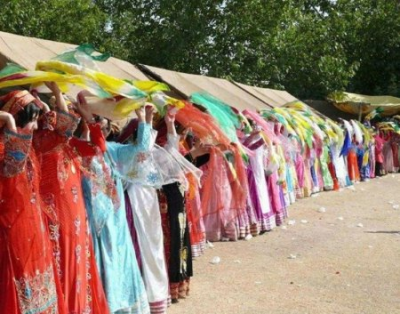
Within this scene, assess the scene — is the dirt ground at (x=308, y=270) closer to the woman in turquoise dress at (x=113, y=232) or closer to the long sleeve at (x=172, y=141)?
the woman in turquoise dress at (x=113, y=232)

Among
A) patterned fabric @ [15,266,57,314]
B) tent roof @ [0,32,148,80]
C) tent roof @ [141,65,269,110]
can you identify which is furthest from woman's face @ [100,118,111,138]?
tent roof @ [141,65,269,110]

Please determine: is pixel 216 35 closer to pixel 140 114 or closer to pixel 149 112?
pixel 149 112

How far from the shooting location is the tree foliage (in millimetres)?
17641

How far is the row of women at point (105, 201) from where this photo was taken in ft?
11.1

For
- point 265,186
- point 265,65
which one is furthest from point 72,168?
point 265,65

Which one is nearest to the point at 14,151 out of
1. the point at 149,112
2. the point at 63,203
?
the point at 63,203

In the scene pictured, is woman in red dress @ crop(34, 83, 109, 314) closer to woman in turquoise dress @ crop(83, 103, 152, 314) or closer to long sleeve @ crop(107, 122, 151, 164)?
woman in turquoise dress @ crop(83, 103, 152, 314)

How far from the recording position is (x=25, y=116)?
3404 mm

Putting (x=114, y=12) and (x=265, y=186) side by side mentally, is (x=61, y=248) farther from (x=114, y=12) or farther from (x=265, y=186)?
(x=114, y=12)

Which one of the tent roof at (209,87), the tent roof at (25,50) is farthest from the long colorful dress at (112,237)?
the tent roof at (209,87)

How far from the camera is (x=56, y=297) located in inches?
139

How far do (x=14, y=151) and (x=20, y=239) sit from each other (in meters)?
0.47

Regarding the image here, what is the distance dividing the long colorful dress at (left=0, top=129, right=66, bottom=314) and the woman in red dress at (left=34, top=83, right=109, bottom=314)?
24 cm

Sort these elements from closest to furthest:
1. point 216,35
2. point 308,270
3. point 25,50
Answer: point 25,50, point 308,270, point 216,35
